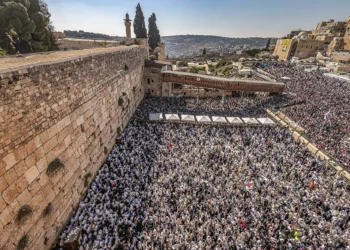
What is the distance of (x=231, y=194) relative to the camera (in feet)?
31.9

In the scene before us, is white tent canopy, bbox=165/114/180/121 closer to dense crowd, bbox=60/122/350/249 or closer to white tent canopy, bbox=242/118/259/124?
dense crowd, bbox=60/122/350/249

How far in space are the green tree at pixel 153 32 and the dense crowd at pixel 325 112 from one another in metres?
27.1

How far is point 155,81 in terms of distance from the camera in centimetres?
2333

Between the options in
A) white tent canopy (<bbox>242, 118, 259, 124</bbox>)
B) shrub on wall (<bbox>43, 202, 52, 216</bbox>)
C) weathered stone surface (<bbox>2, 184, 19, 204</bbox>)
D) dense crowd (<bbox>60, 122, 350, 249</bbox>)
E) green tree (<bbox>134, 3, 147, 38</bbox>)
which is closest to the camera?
weathered stone surface (<bbox>2, 184, 19, 204</bbox>)

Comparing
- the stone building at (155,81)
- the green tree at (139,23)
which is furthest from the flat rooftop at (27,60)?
the green tree at (139,23)

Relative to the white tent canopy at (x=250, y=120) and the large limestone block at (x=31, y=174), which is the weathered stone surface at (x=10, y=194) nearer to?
the large limestone block at (x=31, y=174)

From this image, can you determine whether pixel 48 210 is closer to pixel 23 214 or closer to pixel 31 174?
pixel 23 214

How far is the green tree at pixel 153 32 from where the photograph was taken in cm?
3956

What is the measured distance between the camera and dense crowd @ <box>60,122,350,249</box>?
24.9 feet

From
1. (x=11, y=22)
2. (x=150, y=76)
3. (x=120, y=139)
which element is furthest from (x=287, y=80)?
(x=11, y=22)

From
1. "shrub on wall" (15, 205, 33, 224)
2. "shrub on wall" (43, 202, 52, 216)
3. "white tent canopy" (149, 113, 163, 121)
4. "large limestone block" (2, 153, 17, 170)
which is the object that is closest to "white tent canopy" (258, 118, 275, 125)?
"white tent canopy" (149, 113, 163, 121)

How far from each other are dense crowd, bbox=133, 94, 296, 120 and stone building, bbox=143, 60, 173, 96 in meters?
1.18

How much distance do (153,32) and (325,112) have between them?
113 feet

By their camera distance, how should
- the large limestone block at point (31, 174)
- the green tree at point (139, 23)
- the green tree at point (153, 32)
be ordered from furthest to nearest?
the green tree at point (153, 32)
the green tree at point (139, 23)
the large limestone block at point (31, 174)
